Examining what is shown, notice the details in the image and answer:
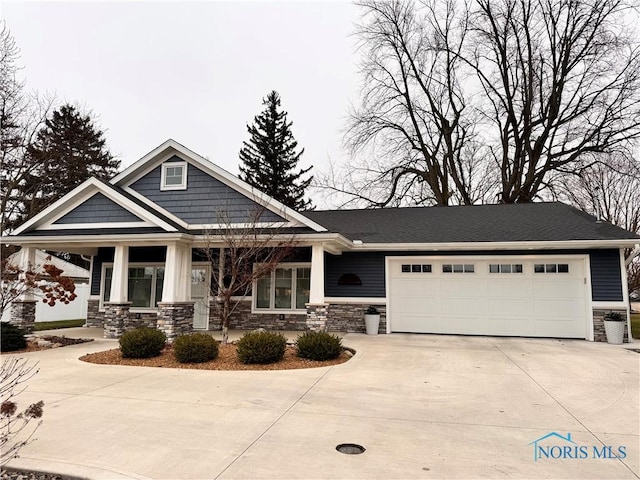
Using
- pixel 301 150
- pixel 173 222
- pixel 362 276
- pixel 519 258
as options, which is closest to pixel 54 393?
pixel 173 222

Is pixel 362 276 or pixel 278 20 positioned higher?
pixel 278 20

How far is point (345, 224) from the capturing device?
14.8m

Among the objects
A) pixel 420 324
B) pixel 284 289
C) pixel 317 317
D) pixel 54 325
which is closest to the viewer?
pixel 317 317

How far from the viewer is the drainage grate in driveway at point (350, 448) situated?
3953 mm

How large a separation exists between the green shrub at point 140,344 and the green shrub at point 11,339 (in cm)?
314

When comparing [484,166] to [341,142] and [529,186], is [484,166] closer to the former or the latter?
[529,186]

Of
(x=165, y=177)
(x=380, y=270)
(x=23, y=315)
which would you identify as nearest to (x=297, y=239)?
(x=380, y=270)

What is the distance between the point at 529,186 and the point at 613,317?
13278 mm

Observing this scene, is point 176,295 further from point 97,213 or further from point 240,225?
point 97,213

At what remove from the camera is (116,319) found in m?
11.5

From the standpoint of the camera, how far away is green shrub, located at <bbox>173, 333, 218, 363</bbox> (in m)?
8.27

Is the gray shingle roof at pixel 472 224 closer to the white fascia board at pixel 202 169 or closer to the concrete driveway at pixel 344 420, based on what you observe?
the white fascia board at pixel 202 169

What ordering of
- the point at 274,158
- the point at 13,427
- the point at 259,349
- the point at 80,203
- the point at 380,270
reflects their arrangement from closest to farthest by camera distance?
the point at 13,427 → the point at 259,349 → the point at 80,203 → the point at 380,270 → the point at 274,158

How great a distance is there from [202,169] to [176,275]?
3.54m
